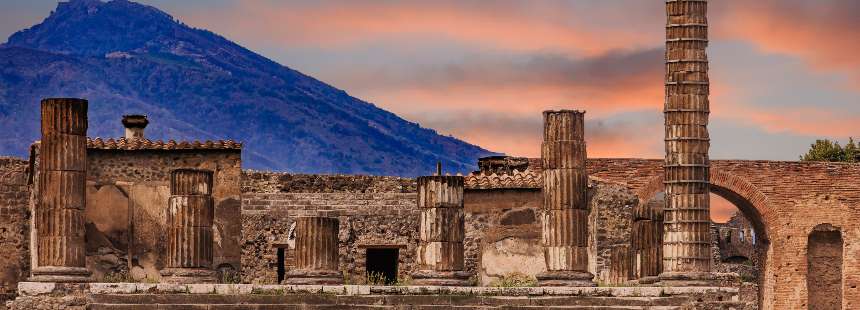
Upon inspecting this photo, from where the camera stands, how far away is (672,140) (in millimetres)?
31172

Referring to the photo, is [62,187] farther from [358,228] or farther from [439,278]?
[358,228]

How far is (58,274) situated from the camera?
29078mm

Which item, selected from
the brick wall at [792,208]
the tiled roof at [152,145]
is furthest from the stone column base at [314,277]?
the brick wall at [792,208]

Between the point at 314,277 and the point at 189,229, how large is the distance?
209cm

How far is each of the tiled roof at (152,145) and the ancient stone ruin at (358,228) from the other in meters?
0.04

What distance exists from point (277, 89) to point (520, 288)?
11896 centimetres

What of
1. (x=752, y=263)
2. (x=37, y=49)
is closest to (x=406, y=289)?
(x=752, y=263)

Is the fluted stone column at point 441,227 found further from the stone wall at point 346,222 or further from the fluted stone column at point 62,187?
the stone wall at point 346,222

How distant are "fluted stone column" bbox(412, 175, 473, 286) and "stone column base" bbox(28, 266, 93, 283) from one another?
5008 millimetres

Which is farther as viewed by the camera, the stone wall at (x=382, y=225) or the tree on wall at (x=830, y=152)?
the tree on wall at (x=830, y=152)

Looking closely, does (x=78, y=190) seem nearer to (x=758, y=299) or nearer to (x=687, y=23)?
(x=687, y=23)

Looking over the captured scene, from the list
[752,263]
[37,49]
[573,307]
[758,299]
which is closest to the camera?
[573,307]

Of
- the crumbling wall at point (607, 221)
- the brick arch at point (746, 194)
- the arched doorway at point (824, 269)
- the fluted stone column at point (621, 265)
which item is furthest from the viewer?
the arched doorway at point (824, 269)

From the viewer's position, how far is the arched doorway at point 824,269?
48.4 metres
